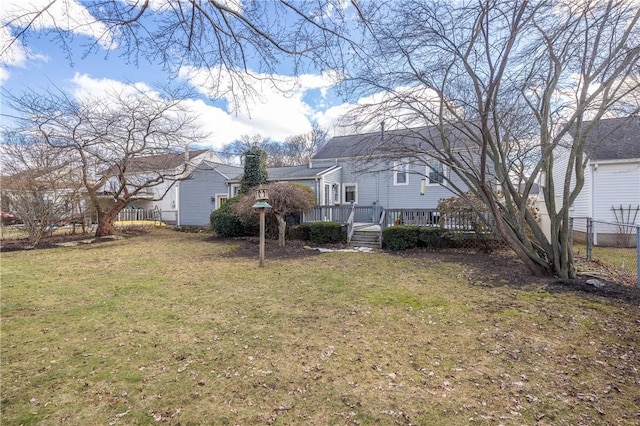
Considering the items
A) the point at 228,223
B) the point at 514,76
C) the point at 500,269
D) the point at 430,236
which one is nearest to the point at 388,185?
the point at 430,236

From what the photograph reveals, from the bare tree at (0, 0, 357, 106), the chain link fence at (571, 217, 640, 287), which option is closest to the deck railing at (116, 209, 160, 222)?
the bare tree at (0, 0, 357, 106)

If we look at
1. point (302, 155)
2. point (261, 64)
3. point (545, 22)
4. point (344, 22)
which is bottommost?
point (261, 64)

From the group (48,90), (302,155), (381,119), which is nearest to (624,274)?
(381,119)

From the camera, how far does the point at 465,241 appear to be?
9.54 m

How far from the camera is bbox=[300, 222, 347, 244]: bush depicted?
1138 centimetres

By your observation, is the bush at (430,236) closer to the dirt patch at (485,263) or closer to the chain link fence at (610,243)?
the dirt patch at (485,263)

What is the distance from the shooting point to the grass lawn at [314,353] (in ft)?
7.56

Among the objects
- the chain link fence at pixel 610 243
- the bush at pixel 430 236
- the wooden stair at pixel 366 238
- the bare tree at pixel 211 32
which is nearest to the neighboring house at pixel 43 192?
the bare tree at pixel 211 32

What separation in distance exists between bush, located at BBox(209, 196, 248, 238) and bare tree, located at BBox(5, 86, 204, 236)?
3.23 metres

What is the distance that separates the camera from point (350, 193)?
17.7 m

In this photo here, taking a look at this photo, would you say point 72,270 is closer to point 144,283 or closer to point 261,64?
point 144,283

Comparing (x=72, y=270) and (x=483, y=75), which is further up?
(x=483, y=75)

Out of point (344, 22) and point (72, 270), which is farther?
point (72, 270)

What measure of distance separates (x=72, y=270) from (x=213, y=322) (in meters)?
5.41
